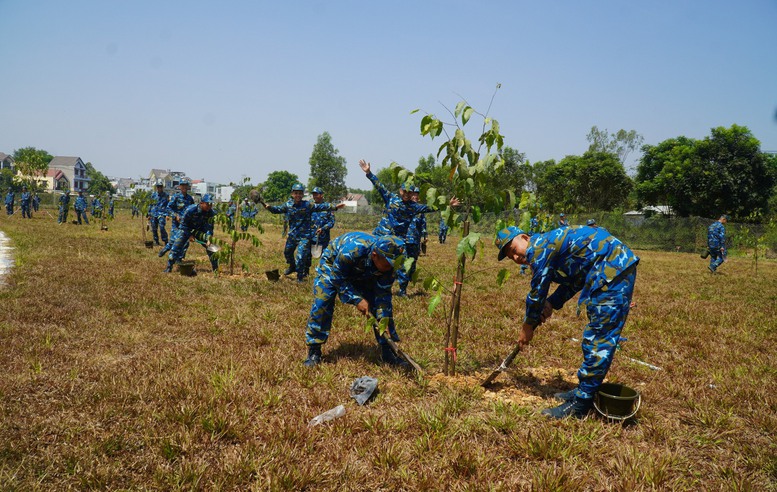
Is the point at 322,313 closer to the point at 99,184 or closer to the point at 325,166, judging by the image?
the point at 325,166

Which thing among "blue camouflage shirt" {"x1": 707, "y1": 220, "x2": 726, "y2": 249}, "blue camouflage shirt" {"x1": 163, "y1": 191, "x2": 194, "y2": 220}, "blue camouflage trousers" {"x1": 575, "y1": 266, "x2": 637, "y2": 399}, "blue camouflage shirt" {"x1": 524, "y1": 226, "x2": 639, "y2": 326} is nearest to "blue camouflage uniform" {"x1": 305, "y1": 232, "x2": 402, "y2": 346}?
"blue camouflage shirt" {"x1": 524, "y1": 226, "x2": 639, "y2": 326}

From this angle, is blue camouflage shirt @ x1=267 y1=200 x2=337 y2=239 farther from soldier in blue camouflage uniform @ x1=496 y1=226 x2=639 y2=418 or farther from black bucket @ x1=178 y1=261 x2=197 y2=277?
soldier in blue camouflage uniform @ x1=496 y1=226 x2=639 y2=418

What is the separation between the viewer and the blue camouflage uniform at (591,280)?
11.3ft

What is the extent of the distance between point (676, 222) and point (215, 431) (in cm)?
3004

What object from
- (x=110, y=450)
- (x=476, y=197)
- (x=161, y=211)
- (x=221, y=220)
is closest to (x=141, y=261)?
(x=221, y=220)

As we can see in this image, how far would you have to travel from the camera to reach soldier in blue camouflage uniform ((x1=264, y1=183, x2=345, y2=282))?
9.74 metres

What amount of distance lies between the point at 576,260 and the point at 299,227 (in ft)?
24.5

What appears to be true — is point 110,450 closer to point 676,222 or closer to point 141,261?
point 141,261

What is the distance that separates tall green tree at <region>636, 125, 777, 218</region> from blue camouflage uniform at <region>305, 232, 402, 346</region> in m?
30.0

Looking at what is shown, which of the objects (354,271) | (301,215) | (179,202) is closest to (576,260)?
(354,271)

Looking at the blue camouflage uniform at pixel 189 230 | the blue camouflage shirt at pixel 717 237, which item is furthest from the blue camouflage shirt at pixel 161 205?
the blue camouflage shirt at pixel 717 237

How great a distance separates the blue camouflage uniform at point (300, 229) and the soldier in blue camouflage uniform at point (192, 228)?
1.66 metres

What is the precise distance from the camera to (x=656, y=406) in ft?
13.2

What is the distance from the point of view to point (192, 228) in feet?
34.0
